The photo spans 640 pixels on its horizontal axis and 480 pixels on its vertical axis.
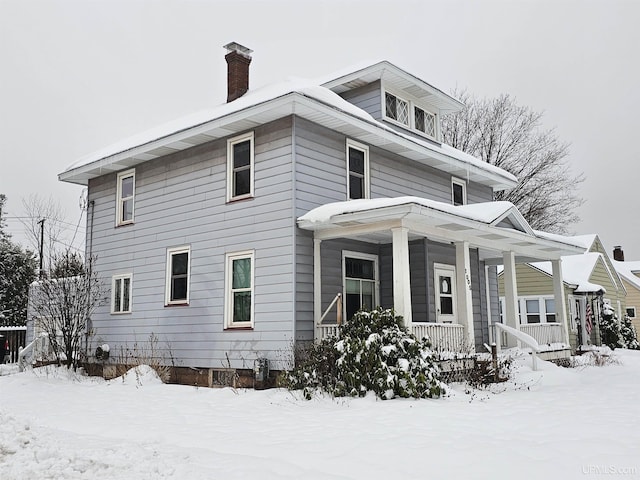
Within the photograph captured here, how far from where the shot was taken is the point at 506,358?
1348 centimetres

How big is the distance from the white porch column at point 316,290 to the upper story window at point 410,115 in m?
5.32

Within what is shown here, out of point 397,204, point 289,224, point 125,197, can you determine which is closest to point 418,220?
point 397,204

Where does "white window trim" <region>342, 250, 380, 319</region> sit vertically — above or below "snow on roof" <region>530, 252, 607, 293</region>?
A: below

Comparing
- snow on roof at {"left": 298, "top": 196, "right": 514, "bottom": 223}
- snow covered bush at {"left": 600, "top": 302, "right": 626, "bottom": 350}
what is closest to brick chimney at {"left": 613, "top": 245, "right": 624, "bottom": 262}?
snow covered bush at {"left": 600, "top": 302, "right": 626, "bottom": 350}

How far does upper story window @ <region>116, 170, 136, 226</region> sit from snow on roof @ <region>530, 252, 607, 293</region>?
1597cm

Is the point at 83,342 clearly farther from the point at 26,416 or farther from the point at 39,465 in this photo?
the point at 39,465

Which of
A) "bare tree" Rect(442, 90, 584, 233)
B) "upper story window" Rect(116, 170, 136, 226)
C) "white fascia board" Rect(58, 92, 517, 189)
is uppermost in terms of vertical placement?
"bare tree" Rect(442, 90, 584, 233)

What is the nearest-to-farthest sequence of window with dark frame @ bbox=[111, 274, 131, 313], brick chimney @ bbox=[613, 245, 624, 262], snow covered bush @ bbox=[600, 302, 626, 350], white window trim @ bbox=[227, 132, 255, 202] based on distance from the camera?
white window trim @ bbox=[227, 132, 255, 202], window with dark frame @ bbox=[111, 274, 131, 313], snow covered bush @ bbox=[600, 302, 626, 350], brick chimney @ bbox=[613, 245, 624, 262]

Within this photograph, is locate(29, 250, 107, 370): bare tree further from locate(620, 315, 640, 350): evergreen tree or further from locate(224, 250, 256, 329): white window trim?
locate(620, 315, 640, 350): evergreen tree

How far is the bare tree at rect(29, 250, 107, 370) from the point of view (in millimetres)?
15469

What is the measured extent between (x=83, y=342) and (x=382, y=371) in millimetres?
10392

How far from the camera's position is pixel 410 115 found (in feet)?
55.6

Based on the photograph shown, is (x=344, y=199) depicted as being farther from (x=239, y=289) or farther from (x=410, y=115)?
(x=410, y=115)

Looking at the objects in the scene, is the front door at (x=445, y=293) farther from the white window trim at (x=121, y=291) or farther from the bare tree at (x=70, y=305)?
the bare tree at (x=70, y=305)
